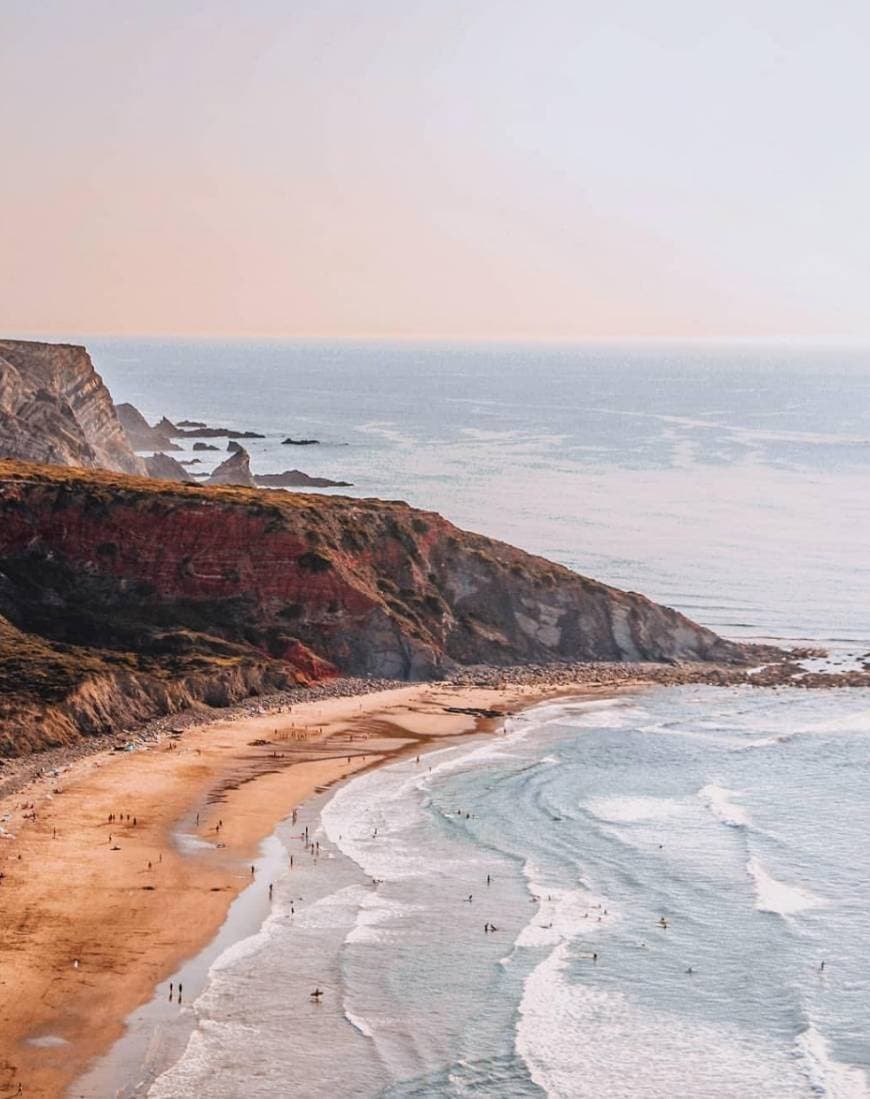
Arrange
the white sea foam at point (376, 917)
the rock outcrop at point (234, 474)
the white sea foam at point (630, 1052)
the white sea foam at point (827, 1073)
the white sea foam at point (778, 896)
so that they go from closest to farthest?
the white sea foam at point (827, 1073) → the white sea foam at point (630, 1052) → the white sea foam at point (376, 917) → the white sea foam at point (778, 896) → the rock outcrop at point (234, 474)

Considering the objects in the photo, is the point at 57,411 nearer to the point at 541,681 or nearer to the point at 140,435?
the point at 541,681

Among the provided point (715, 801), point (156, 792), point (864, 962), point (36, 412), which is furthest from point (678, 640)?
point (36, 412)

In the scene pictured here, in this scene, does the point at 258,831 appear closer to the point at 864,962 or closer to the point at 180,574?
the point at 864,962

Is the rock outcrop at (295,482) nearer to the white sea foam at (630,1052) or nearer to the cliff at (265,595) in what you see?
the cliff at (265,595)

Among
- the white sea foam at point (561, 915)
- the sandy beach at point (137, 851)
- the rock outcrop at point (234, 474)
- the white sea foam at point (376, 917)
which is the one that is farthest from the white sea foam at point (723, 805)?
the rock outcrop at point (234, 474)

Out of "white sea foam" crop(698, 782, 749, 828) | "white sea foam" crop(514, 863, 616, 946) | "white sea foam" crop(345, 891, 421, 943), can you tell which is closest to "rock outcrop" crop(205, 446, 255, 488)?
"white sea foam" crop(698, 782, 749, 828)

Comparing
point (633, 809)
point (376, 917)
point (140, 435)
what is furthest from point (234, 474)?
point (376, 917)
